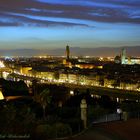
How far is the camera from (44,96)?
3153cm

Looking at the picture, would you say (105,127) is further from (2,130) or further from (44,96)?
(44,96)

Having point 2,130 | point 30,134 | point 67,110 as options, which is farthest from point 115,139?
point 67,110

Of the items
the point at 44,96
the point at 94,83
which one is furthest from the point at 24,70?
the point at 44,96

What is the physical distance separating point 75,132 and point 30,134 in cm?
206

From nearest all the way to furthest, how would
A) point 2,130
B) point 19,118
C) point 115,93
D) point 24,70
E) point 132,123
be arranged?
point 2,130
point 19,118
point 132,123
point 115,93
point 24,70

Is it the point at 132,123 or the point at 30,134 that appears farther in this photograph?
the point at 132,123

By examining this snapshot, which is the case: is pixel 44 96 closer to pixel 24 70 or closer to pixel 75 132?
pixel 75 132

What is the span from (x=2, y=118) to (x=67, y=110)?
31.5 feet

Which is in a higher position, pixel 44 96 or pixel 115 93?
pixel 44 96

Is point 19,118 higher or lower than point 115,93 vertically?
higher

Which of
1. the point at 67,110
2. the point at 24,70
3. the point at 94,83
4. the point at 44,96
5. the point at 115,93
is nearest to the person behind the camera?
the point at 67,110

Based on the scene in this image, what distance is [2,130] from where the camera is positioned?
1619 centimetres

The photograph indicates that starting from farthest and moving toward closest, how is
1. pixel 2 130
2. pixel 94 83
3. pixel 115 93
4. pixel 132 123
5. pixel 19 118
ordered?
1. pixel 94 83
2. pixel 115 93
3. pixel 132 123
4. pixel 19 118
5. pixel 2 130

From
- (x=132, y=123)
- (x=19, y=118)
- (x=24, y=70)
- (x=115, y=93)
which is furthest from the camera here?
(x=24, y=70)
